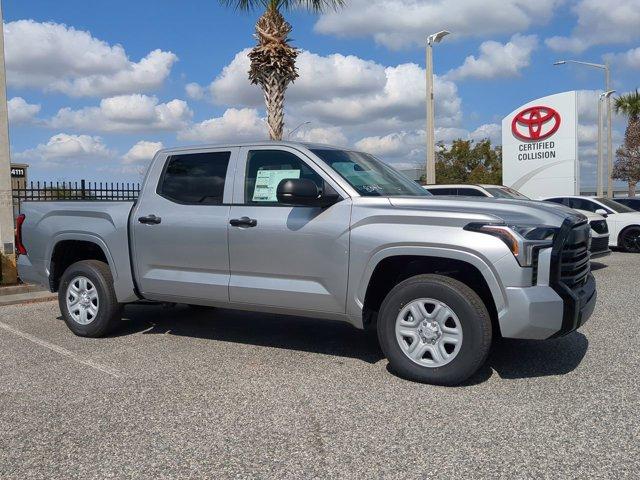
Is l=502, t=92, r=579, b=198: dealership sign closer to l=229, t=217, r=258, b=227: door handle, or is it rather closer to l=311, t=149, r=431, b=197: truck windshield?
l=311, t=149, r=431, b=197: truck windshield

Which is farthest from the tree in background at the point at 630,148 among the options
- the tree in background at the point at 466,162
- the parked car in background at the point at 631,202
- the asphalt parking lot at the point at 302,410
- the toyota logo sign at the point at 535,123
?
the asphalt parking lot at the point at 302,410

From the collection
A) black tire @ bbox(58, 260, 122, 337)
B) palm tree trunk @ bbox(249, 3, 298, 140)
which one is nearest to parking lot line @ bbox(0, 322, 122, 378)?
black tire @ bbox(58, 260, 122, 337)

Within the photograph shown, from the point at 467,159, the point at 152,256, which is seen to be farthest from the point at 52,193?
the point at 467,159

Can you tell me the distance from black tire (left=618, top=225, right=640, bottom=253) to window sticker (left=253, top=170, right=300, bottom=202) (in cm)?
1194

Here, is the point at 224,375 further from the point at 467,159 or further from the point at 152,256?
the point at 467,159

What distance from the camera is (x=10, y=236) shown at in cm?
991

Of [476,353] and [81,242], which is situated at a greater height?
[81,242]

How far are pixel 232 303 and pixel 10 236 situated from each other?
598cm

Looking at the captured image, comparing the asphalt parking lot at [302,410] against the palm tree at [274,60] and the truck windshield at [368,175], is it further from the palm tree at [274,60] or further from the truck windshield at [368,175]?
the palm tree at [274,60]

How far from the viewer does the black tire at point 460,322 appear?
450cm

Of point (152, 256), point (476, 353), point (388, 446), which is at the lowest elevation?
point (388, 446)

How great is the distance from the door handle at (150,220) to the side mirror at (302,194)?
4.76 feet

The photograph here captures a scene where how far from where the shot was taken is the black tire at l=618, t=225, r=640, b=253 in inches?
579

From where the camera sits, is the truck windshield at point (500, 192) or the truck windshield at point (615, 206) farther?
the truck windshield at point (615, 206)
